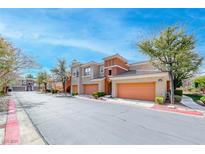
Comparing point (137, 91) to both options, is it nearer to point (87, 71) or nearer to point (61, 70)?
point (87, 71)

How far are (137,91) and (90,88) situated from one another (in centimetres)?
1176

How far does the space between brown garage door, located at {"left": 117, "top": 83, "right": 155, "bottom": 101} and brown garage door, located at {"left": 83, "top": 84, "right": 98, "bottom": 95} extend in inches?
251

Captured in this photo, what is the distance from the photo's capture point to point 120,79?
22.3m

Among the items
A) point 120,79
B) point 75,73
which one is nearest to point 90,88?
point 75,73

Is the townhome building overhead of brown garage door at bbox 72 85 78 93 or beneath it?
overhead

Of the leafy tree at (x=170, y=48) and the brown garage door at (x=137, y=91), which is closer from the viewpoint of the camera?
the leafy tree at (x=170, y=48)

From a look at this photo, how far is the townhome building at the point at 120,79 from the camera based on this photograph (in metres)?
18.1

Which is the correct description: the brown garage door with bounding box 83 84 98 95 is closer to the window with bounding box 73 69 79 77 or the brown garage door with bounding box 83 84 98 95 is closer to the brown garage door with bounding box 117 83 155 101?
the window with bounding box 73 69 79 77

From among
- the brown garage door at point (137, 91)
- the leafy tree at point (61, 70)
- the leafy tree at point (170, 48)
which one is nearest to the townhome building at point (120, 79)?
the brown garage door at point (137, 91)

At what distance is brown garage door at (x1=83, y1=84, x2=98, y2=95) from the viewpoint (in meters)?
28.2

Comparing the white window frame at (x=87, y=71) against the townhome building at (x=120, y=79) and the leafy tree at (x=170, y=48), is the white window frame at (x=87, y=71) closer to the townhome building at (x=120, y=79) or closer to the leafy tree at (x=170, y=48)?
the townhome building at (x=120, y=79)

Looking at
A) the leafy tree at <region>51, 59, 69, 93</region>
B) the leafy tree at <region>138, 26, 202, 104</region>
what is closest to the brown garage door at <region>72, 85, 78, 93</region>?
the leafy tree at <region>51, 59, 69, 93</region>

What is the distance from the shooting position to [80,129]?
7.33m
